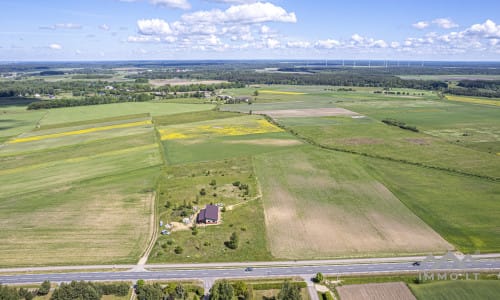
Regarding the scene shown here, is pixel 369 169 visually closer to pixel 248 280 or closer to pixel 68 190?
pixel 248 280

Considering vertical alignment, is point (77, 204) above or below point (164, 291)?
above

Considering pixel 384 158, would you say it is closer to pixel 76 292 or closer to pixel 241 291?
pixel 241 291

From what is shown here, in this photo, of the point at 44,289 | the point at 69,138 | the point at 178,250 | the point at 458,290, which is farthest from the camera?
the point at 69,138

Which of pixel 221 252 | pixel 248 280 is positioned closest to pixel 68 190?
pixel 221 252

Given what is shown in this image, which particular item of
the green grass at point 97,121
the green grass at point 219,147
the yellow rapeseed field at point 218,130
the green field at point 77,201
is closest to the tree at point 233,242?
the green field at point 77,201

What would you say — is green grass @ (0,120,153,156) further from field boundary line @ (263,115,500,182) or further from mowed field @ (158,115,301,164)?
field boundary line @ (263,115,500,182)

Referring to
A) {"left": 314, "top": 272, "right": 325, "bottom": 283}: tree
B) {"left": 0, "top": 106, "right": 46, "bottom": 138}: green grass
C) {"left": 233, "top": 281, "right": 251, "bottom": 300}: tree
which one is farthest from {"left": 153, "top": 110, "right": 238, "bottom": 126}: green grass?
{"left": 314, "top": 272, "right": 325, "bottom": 283}: tree

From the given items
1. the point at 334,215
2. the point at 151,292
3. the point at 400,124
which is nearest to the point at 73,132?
the point at 151,292

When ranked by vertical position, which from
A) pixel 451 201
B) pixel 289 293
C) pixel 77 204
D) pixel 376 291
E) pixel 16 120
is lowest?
pixel 376 291
